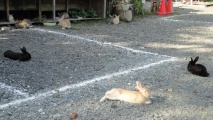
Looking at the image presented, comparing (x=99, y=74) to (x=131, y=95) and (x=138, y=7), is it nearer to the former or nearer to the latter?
(x=131, y=95)

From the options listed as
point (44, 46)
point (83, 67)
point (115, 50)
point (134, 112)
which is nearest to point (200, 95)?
point (134, 112)

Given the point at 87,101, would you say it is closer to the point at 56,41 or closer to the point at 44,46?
the point at 44,46

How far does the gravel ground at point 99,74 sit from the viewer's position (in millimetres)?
4098

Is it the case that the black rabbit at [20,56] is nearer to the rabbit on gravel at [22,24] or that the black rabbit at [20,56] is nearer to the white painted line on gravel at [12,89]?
the white painted line on gravel at [12,89]

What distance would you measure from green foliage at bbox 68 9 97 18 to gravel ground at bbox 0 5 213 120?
7.07 feet

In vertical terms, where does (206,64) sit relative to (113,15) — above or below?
below

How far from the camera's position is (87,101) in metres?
4.37

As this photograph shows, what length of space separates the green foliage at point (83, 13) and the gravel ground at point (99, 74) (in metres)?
2.15

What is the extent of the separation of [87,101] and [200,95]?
1.71m

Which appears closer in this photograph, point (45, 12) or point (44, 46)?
point (44, 46)

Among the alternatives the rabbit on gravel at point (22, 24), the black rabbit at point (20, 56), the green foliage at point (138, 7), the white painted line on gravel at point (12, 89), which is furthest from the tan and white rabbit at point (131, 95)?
the green foliage at point (138, 7)

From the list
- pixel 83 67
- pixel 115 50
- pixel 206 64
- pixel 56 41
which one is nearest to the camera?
pixel 83 67

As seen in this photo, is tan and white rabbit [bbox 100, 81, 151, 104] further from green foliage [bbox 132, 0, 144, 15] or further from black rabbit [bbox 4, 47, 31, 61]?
green foliage [bbox 132, 0, 144, 15]

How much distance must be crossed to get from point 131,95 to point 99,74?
141 cm
